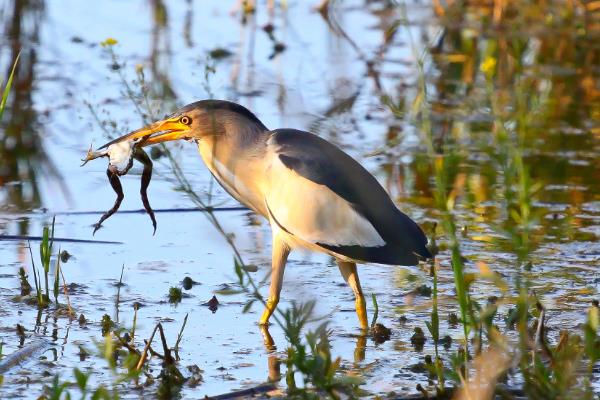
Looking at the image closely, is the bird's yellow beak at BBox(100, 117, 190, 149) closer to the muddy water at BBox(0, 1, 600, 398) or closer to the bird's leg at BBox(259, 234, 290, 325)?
the muddy water at BBox(0, 1, 600, 398)

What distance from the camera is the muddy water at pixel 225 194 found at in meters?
5.11

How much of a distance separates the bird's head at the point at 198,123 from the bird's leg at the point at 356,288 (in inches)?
25.9

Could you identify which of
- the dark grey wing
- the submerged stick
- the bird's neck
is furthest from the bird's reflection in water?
the submerged stick

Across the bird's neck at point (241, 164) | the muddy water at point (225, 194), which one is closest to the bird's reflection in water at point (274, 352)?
the muddy water at point (225, 194)

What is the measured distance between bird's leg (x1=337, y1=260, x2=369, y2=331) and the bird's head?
2.16ft

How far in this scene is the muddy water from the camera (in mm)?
5109

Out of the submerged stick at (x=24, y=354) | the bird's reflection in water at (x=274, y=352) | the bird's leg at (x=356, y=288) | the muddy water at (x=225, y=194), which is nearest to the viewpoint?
the submerged stick at (x=24, y=354)

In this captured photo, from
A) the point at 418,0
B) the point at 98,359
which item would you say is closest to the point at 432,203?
the point at 98,359

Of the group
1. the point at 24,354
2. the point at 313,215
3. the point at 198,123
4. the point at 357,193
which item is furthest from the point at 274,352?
the point at 198,123

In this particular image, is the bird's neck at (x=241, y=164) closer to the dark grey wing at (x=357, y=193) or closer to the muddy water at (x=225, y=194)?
the dark grey wing at (x=357, y=193)

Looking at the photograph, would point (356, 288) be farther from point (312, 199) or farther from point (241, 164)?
point (241, 164)

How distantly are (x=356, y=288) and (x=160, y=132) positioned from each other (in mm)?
1014

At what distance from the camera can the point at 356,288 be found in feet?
17.7

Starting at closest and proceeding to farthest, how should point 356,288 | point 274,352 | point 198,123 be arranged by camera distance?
point 274,352 → point 356,288 → point 198,123
